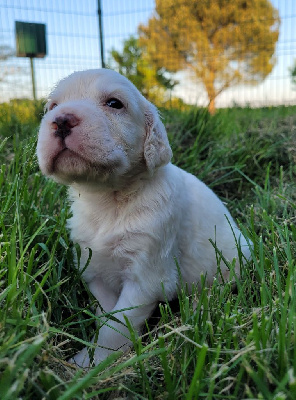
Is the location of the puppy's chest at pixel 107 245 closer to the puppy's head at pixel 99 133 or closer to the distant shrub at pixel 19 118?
the puppy's head at pixel 99 133

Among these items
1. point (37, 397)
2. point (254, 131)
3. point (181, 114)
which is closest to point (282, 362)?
point (37, 397)

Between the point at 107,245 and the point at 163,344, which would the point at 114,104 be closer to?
the point at 107,245

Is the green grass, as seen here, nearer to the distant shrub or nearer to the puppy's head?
the puppy's head

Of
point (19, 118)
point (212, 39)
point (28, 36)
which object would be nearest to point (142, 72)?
point (28, 36)

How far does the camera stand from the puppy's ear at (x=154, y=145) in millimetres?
2002

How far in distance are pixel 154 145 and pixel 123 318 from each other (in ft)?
2.91

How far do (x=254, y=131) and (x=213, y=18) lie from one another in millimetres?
14349

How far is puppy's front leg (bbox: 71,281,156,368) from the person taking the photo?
1.84 m

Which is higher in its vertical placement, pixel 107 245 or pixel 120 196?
pixel 120 196

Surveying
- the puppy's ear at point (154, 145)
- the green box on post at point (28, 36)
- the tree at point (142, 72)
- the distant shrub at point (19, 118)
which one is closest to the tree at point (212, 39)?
the tree at point (142, 72)

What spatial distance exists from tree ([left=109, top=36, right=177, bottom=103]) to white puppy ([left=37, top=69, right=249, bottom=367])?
2.72 ft

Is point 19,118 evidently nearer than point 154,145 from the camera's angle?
No

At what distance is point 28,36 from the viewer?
801 centimetres

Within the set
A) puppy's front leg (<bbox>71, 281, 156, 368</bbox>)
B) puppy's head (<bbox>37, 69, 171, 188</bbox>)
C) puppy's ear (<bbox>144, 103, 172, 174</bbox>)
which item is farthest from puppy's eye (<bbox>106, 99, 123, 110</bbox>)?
puppy's front leg (<bbox>71, 281, 156, 368</bbox>)
